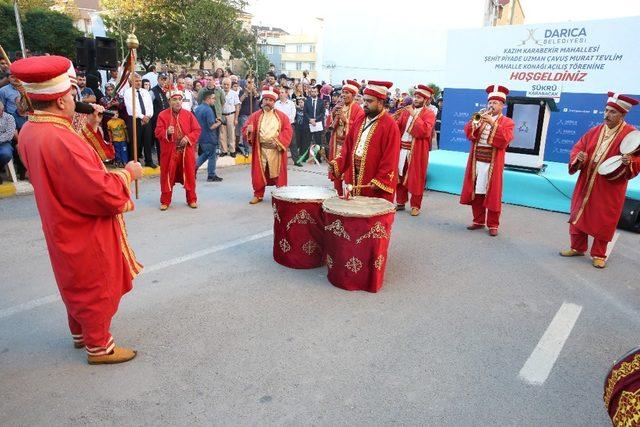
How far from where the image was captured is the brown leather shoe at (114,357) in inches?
123

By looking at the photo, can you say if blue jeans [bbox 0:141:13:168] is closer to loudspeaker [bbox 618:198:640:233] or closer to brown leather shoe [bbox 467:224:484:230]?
brown leather shoe [bbox 467:224:484:230]

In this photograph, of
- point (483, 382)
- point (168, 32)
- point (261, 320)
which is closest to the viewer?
point (483, 382)

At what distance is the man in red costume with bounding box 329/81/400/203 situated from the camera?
4.92 meters

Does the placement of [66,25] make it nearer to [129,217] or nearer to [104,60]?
[104,60]

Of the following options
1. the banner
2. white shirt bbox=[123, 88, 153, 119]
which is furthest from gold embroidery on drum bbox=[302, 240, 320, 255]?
the banner

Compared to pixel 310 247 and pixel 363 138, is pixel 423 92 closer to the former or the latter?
pixel 363 138

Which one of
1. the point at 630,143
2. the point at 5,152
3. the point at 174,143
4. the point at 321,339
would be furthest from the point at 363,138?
the point at 5,152

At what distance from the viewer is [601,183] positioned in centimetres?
525

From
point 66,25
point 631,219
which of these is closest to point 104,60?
point 631,219

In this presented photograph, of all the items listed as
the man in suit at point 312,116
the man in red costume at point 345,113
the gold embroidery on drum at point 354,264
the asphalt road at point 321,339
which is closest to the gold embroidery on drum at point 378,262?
the gold embroidery on drum at point 354,264

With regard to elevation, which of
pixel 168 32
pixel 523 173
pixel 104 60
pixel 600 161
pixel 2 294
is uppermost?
pixel 168 32

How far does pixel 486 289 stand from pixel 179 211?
15.1 feet

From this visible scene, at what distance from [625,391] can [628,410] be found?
0.05 m

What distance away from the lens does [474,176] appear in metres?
6.51
